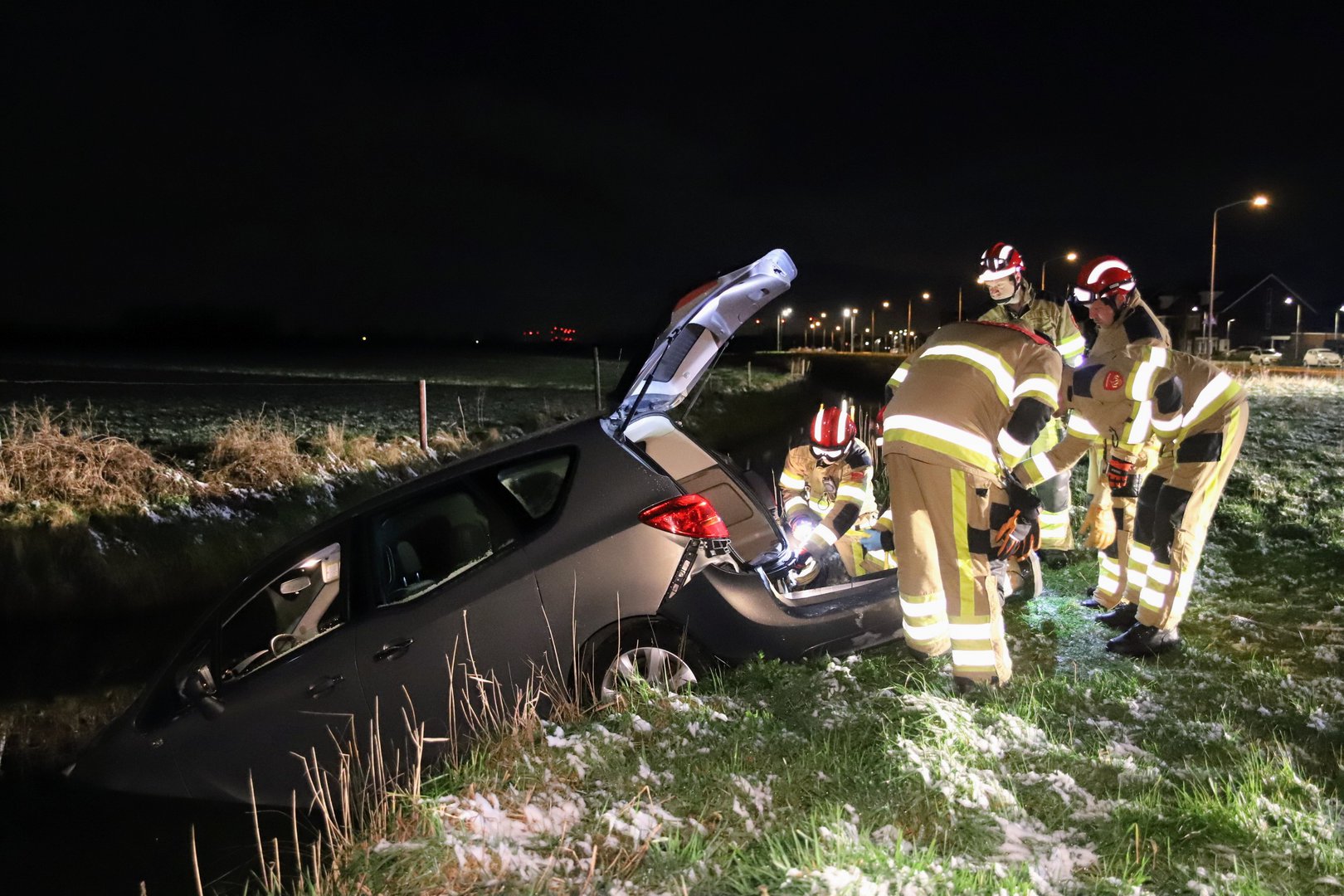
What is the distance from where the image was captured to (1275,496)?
7852 mm

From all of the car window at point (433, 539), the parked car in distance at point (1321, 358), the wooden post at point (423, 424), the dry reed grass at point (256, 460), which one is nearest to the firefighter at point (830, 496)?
the car window at point (433, 539)

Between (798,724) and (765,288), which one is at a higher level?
(765,288)

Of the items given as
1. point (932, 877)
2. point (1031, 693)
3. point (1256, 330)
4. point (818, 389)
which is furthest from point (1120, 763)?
point (1256, 330)

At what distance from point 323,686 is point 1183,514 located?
3.95 m

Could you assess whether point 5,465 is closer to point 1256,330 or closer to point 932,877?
point 932,877

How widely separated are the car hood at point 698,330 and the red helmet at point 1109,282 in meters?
1.86

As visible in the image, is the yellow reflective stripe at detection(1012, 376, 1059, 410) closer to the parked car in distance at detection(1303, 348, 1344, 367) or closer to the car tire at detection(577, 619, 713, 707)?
the car tire at detection(577, 619, 713, 707)

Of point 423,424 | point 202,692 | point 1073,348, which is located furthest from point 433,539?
point 423,424

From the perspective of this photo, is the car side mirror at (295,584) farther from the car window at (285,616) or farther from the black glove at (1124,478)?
the black glove at (1124,478)

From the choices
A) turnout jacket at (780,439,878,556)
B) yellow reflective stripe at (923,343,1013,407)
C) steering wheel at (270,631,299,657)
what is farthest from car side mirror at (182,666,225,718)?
yellow reflective stripe at (923,343,1013,407)

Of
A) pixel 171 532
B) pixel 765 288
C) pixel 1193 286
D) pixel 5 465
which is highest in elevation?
pixel 1193 286

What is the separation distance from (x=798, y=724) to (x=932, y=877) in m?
1.08

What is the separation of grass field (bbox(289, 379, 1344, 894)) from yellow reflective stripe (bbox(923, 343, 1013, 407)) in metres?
1.23

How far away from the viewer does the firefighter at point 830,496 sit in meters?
5.23
